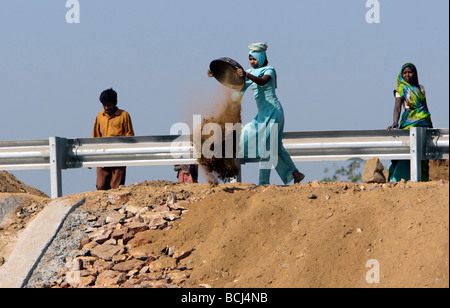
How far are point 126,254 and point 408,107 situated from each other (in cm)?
508

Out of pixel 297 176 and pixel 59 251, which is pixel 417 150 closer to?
pixel 297 176

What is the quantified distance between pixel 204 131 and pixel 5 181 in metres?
4.42

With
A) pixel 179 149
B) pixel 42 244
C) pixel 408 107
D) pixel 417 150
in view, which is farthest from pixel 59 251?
pixel 408 107

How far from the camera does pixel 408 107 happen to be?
36.2 feet

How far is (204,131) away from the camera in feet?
31.2

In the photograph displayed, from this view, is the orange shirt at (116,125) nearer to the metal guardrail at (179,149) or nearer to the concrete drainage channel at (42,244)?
the metal guardrail at (179,149)

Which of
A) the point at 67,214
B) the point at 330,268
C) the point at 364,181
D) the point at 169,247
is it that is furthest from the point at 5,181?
the point at 330,268

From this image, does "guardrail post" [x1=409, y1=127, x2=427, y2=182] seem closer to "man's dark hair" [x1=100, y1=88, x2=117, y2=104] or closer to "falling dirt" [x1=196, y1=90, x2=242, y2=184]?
"falling dirt" [x1=196, y1=90, x2=242, y2=184]

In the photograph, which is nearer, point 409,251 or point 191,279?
point 409,251

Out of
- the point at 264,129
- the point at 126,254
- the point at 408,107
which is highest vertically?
the point at 408,107
